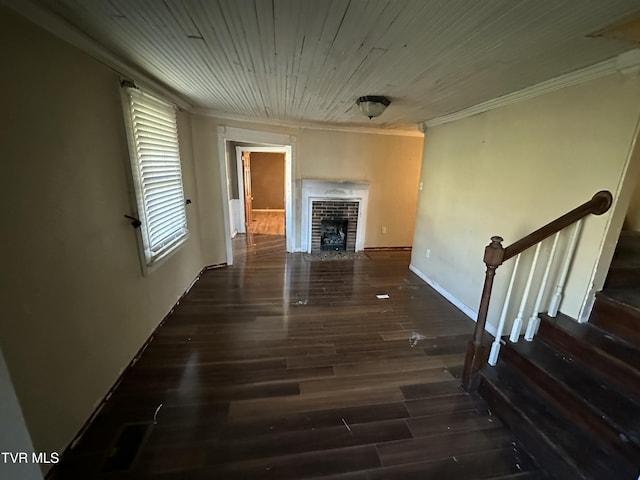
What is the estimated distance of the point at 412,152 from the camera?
5.14 m

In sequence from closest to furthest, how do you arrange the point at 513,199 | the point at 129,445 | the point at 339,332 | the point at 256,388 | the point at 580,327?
the point at 129,445 < the point at 580,327 < the point at 256,388 < the point at 513,199 < the point at 339,332

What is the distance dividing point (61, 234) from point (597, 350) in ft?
10.6

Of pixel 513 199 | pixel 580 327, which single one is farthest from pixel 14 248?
pixel 513 199

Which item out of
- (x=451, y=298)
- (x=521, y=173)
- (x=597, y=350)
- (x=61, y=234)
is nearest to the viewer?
(x=61, y=234)

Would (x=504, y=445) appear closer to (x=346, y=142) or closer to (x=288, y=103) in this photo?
(x=288, y=103)

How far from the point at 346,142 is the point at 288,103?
194 centimetres

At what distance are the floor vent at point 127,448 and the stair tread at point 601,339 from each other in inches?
111

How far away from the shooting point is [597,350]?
1674mm

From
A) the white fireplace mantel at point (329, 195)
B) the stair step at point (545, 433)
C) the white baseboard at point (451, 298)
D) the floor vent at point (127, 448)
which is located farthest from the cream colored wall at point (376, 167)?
the floor vent at point (127, 448)

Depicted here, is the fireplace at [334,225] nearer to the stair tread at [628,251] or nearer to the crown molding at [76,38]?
the crown molding at [76,38]

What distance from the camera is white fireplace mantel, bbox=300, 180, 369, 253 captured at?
491 centimetres

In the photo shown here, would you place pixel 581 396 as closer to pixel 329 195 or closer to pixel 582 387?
pixel 582 387

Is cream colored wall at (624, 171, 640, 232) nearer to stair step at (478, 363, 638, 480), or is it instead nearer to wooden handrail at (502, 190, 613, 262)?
wooden handrail at (502, 190, 613, 262)

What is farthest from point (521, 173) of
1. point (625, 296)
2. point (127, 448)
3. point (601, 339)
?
point (127, 448)
